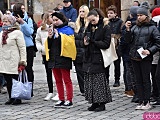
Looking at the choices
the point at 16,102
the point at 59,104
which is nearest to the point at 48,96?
Answer: the point at 16,102

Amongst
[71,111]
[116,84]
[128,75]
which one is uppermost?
[128,75]

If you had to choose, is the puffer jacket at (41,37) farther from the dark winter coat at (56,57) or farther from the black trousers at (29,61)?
the dark winter coat at (56,57)

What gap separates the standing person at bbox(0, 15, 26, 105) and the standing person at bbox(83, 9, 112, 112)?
159 cm

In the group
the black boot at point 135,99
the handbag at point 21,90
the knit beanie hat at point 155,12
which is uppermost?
the knit beanie hat at point 155,12

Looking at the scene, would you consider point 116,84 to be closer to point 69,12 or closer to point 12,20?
point 69,12

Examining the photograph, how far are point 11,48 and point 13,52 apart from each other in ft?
0.29

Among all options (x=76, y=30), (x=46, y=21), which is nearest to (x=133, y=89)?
(x=76, y=30)

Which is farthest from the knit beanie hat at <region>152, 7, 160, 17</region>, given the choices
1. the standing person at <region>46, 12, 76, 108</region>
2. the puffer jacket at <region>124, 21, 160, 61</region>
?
the standing person at <region>46, 12, 76, 108</region>

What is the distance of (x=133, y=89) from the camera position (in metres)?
10.8

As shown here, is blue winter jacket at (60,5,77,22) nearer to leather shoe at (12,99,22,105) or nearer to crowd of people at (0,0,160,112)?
crowd of people at (0,0,160,112)

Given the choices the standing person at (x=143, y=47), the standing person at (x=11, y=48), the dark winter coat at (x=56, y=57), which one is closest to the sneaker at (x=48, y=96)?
the standing person at (x=11, y=48)

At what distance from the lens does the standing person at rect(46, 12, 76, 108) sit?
10.2 m

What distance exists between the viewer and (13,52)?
1077cm

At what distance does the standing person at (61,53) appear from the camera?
33.4 ft
